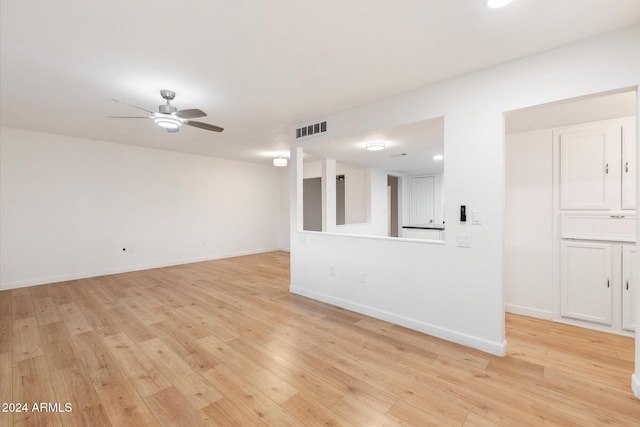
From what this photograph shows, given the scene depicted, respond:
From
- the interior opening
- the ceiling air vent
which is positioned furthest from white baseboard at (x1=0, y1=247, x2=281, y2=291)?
the ceiling air vent

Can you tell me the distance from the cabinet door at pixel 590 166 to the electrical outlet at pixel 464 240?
5.29 feet

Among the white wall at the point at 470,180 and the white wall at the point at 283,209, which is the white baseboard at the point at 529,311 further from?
the white wall at the point at 283,209

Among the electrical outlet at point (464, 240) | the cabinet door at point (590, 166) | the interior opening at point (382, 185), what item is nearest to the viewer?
the electrical outlet at point (464, 240)

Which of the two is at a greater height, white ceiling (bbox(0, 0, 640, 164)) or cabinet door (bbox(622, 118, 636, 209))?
white ceiling (bbox(0, 0, 640, 164))

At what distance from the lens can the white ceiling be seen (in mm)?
1768

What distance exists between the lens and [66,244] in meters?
5.05

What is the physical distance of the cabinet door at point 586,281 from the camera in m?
2.95

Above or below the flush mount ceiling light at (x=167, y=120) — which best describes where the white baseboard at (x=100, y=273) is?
below

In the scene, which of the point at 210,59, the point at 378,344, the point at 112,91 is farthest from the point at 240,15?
the point at 378,344

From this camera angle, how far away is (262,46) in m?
2.18

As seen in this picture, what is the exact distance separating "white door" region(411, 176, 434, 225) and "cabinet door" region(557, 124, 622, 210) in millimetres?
4362

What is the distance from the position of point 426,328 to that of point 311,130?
2.94 m

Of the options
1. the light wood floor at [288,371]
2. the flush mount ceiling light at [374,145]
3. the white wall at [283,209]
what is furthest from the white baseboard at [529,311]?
the white wall at [283,209]

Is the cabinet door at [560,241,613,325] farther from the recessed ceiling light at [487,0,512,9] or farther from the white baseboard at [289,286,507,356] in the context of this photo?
the recessed ceiling light at [487,0,512,9]
